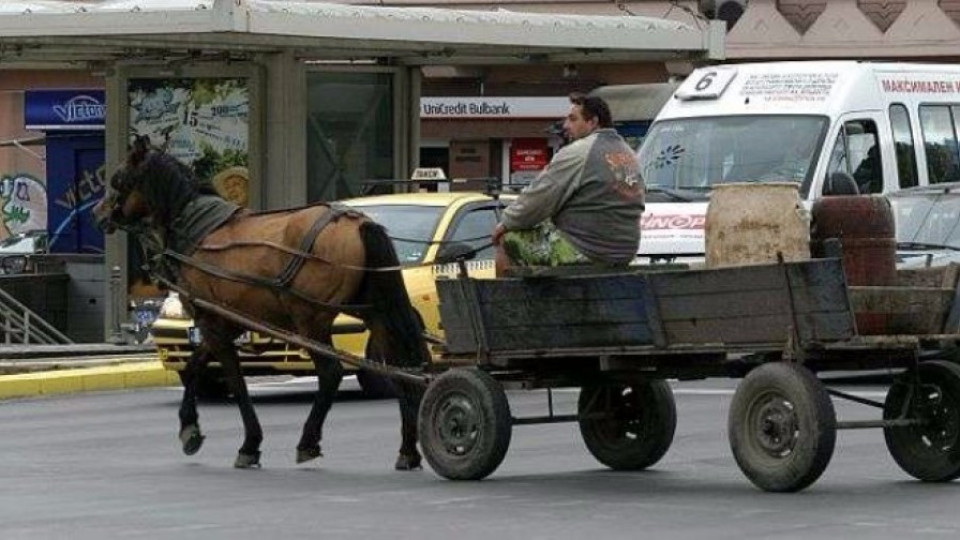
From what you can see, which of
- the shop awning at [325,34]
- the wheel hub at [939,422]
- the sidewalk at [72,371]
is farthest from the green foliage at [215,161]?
the wheel hub at [939,422]

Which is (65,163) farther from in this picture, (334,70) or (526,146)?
(526,146)

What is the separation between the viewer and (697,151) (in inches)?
907

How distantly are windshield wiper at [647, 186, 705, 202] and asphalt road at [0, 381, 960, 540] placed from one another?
403 cm

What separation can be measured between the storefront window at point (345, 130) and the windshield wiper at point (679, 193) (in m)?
7.83

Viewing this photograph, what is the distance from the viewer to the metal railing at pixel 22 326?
30188mm

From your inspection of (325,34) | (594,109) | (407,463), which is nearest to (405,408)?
(407,463)

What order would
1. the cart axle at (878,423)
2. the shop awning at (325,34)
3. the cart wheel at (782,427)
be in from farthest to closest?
the shop awning at (325,34)
the cart axle at (878,423)
the cart wheel at (782,427)

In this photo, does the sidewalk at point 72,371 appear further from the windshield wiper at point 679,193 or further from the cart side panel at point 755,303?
the cart side panel at point 755,303

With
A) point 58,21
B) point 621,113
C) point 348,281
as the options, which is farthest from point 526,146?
point 348,281

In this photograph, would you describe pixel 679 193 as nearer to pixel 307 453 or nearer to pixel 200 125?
pixel 307 453

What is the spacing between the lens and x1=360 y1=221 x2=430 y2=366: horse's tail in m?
15.2

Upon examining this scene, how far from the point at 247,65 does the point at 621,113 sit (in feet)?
36.5

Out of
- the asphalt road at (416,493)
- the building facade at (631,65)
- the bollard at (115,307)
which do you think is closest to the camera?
the asphalt road at (416,493)

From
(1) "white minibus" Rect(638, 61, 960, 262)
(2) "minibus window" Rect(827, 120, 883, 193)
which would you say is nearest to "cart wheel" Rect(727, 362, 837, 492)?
(1) "white minibus" Rect(638, 61, 960, 262)
